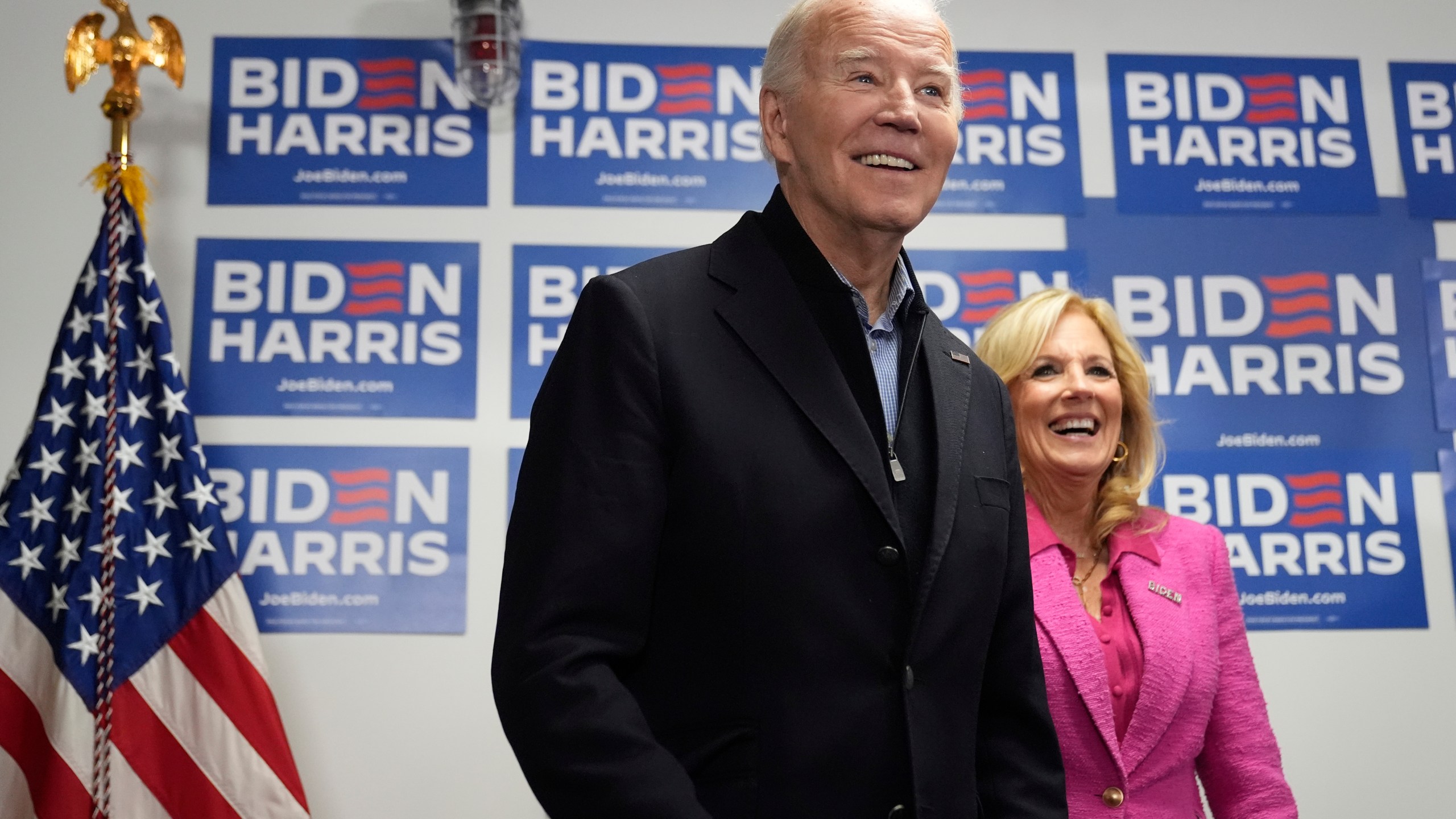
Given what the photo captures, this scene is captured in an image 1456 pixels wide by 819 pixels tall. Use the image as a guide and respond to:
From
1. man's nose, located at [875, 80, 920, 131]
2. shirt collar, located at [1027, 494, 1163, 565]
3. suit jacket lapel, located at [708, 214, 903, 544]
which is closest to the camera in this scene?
suit jacket lapel, located at [708, 214, 903, 544]

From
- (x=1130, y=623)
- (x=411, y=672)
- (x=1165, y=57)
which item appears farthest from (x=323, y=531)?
(x=1165, y=57)

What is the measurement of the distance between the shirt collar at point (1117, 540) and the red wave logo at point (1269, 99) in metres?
1.76

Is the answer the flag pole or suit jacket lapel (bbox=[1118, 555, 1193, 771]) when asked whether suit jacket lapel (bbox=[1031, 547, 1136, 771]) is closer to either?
suit jacket lapel (bbox=[1118, 555, 1193, 771])

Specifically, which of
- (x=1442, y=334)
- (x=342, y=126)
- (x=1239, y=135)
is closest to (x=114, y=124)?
(x=342, y=126)

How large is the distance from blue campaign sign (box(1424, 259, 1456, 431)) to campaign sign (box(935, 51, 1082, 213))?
104 centimetres

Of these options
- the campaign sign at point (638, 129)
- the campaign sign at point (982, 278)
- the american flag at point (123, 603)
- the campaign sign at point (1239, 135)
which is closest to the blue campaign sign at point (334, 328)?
the american flag at point (123, 603)

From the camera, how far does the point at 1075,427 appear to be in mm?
2555

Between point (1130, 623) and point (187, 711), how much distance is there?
2.14 metres

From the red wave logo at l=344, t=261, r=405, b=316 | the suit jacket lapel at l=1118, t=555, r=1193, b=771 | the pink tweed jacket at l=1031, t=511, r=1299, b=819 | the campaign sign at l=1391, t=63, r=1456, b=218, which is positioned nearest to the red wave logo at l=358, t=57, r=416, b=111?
the red wave logo at l=344, t=261, r=405, b=316

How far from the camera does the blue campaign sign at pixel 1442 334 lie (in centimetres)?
358

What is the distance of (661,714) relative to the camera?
1.27 metres

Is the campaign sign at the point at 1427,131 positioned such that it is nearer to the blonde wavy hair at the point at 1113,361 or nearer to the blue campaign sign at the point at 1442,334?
the blue campaign sign at the point at 1442,334

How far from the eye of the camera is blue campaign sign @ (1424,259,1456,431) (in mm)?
→ 3580

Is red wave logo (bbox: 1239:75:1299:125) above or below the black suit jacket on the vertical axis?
above
